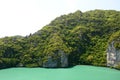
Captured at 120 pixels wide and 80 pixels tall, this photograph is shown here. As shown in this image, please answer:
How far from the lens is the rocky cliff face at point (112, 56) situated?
61772 millimetres

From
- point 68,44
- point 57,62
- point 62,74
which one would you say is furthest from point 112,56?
point 68,44

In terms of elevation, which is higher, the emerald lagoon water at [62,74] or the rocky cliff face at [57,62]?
the rocky cliff face at [57,62]

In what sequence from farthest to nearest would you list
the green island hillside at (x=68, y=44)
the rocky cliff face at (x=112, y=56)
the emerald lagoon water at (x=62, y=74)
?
the green island hillside at (x=68, y=44) < the rocky cliff face at (x=112, y=56) < the emerald lagoon water at (x=62, y=74)

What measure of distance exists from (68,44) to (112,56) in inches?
585

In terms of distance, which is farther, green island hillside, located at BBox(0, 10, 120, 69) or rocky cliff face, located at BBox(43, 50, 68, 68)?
green island hillside, located at BBox(0, 10, 120, 69)

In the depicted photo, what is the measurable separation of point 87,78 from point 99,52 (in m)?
22.5

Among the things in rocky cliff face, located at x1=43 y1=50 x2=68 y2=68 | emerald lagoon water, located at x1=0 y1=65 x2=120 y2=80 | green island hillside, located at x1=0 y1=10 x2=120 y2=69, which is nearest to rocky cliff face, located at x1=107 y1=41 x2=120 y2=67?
green island hillside, located at x1=0 y1=10 x2=120 y2=69

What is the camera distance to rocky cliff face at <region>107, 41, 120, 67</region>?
61.8 meters

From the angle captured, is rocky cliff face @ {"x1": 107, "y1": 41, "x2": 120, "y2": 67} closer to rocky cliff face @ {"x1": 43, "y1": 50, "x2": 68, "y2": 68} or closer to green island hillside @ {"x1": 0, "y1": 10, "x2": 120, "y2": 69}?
green island hillside @ {"x1": 0, "y1": 10, "x2": 120, "y2": 69}

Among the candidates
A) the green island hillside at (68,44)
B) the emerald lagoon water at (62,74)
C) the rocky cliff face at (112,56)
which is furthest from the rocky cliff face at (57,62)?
the rocky cliff face at (112,56)

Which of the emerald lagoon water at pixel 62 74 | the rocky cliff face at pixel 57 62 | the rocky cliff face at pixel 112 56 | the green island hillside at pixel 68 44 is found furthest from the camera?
the green island hillside at pixel 68 44

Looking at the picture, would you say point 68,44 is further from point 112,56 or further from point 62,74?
point 62,74

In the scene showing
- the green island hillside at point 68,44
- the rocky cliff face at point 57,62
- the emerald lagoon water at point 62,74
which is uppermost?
the green island hillside at point 68,44

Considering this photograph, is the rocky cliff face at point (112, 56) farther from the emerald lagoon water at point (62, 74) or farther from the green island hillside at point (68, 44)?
the emerald lagoon water at point (62, 74)
